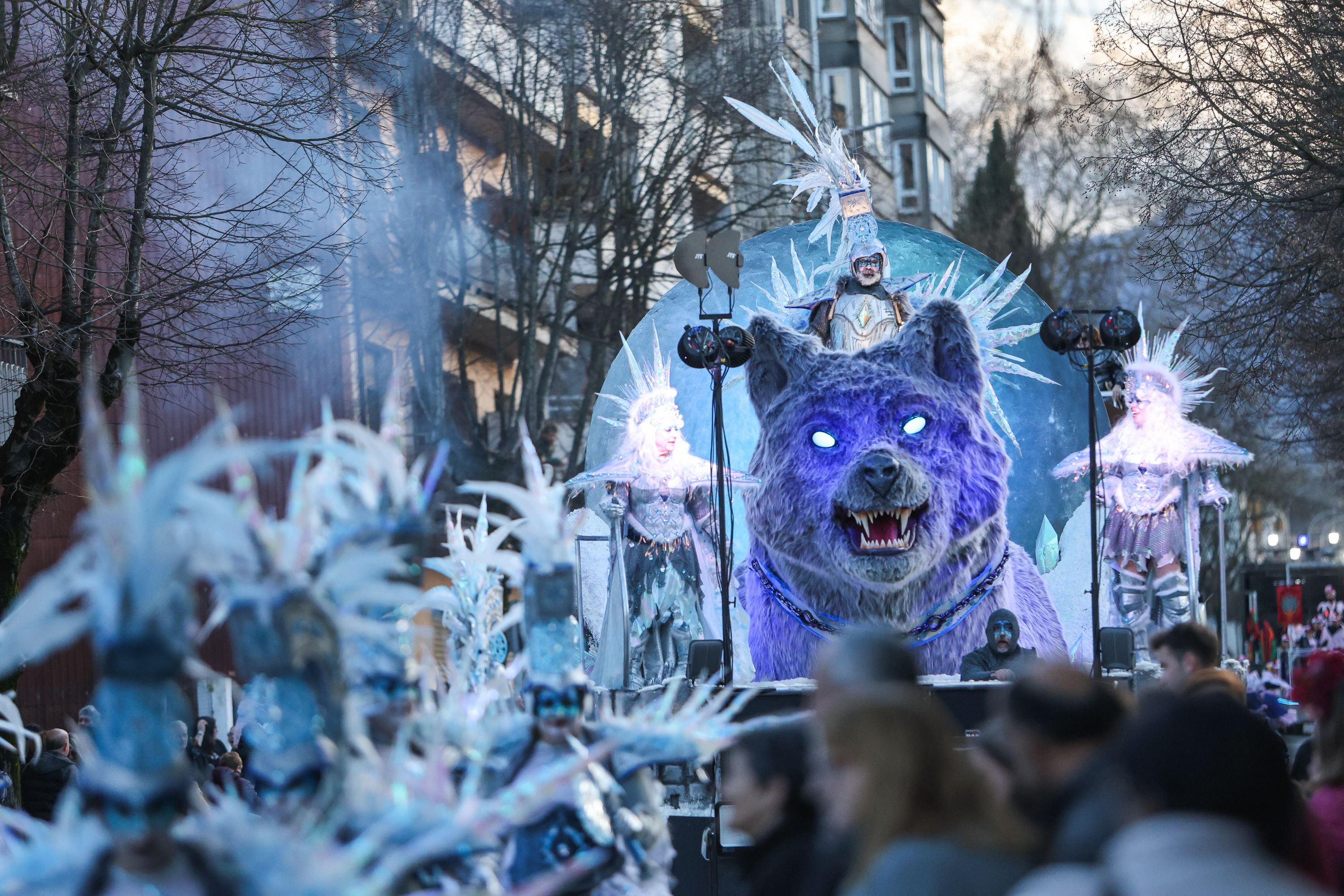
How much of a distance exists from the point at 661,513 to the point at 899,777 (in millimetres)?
8055

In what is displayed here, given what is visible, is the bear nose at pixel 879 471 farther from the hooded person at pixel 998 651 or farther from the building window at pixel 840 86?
the building window at pixel 840 86

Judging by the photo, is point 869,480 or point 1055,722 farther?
point 869,480

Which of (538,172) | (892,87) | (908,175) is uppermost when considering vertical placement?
(892,87)

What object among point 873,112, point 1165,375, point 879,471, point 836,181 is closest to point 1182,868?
point 879,471

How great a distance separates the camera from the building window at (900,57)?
1487 inches

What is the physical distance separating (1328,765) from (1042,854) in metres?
1.47

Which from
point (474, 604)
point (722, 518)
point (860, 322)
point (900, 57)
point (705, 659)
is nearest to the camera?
point (474, 604)

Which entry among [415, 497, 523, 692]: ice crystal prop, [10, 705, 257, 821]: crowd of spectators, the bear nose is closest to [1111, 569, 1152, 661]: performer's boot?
the bear nose

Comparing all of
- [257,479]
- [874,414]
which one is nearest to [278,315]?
[874,414]

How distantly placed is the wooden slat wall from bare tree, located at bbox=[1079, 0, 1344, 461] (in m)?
6.36

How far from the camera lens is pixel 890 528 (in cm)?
930

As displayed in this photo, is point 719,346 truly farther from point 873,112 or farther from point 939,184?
point 939,184

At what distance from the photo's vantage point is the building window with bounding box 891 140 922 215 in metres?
36.6

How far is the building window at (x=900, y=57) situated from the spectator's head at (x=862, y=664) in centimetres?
3533
